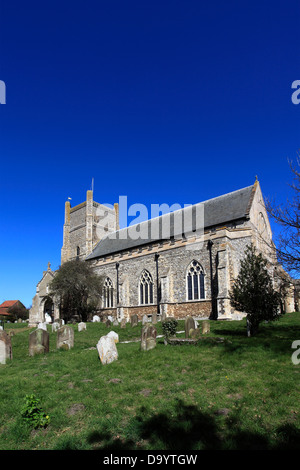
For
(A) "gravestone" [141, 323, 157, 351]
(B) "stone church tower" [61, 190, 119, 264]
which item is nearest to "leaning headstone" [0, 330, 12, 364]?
(A) "gravestone" [141, 323, 157, 351]

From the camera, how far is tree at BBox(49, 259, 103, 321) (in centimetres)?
2670

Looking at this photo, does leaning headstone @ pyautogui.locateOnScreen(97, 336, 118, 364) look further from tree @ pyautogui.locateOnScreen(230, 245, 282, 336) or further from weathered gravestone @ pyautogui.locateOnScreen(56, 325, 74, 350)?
tree @ pyautogui.locateOnScreen(230, 245, 282, 336)

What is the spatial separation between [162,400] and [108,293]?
2367cm

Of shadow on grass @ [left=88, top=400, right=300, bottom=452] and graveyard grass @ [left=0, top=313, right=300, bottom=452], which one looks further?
graveyard grass @ [left=0, top=313, right=300, bottom=452]

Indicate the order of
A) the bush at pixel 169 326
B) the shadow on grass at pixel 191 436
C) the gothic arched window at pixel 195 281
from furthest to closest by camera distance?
the gothic arched window at pixel 195 281 < the bush at pixel 169 326 < the shadow on grass at pixel 191 436

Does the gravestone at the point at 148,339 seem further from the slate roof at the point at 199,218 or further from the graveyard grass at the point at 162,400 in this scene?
the slate roof at the point at 199,218

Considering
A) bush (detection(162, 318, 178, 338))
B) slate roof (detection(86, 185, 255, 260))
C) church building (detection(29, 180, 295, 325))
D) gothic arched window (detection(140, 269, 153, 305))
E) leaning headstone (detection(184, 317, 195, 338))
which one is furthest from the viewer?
gothic arched window (detection(140, 269, 153, 305))

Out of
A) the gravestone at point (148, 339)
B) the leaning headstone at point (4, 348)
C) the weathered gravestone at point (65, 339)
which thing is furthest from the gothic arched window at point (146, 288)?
the leaning headstone at point (4, 348)

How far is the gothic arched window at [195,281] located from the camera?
21322mm

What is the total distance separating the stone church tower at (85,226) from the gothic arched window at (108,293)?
7.16 meters

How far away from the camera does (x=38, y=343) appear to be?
33.8 feet

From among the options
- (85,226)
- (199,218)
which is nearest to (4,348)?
(199,218)

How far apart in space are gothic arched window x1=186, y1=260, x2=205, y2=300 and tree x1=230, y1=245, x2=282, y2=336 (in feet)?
30.8
